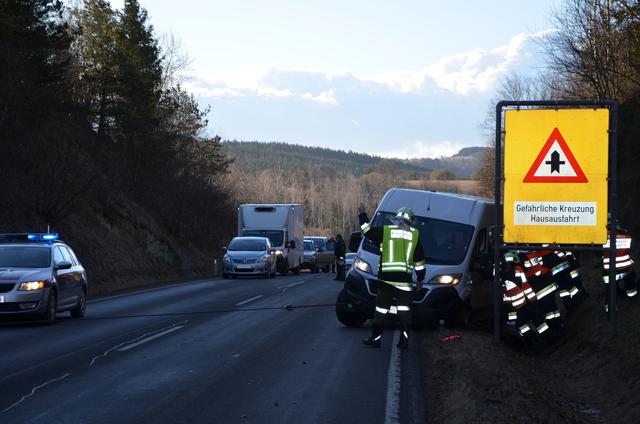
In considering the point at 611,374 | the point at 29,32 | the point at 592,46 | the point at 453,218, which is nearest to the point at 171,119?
the point at 29,32

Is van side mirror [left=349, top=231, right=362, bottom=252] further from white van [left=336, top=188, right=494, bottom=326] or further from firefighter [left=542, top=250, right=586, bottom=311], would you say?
firefighter [left=542, top=250, right=586, bottom=311]

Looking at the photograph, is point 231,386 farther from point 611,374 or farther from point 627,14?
point 627,14

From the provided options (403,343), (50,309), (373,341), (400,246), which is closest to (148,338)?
(50,309)

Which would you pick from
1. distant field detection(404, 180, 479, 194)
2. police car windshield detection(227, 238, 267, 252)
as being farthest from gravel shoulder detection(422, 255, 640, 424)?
distant field detection(404, 180, 479, 194)

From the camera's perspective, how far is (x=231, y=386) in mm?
9898

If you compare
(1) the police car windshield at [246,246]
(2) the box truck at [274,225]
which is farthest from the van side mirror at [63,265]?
(2) the box truck at [274,225]

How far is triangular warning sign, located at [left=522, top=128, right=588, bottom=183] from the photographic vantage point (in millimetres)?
12984

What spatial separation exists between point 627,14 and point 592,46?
442 centimetres

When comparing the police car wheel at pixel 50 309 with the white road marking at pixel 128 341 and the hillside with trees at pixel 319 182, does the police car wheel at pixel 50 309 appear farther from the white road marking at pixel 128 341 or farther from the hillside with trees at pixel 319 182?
the hillside with trees at pixel 319 182

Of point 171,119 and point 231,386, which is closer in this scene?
point 231,386

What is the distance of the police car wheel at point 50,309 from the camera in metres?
16.5

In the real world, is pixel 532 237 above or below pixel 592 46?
below

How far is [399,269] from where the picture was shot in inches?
514

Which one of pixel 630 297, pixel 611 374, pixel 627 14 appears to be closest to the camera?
pixel 611 374
